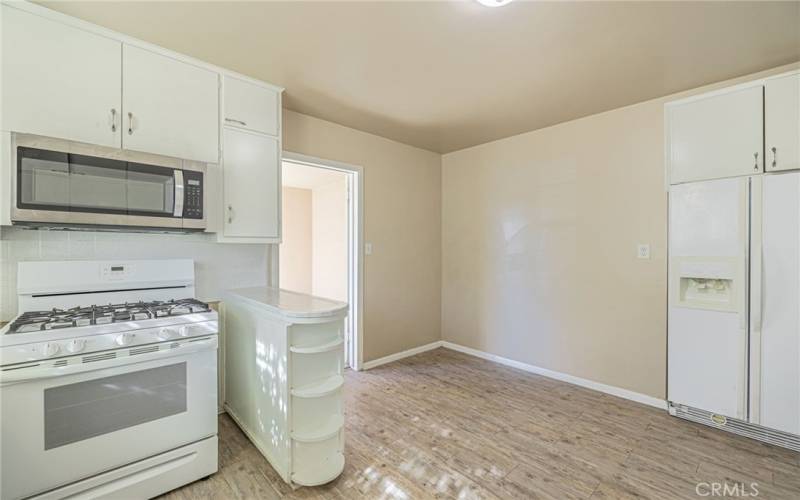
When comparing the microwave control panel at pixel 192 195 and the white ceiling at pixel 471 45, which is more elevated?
the white ceiling at pixel 471 45

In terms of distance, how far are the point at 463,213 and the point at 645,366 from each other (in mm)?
2254

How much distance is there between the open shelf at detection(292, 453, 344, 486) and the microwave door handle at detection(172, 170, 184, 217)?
5.21ft

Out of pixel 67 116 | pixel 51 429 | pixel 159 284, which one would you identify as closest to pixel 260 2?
pixel 67 116

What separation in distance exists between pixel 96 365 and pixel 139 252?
870mm

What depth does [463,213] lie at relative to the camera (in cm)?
408

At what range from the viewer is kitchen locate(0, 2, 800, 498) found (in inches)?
64.5

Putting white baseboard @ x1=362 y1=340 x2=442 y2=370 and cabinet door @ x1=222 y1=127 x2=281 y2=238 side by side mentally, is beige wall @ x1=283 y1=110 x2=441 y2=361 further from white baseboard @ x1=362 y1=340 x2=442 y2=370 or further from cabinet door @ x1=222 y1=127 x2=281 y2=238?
cabinet door @ x1=222 y1=127 x2=281 y2=238

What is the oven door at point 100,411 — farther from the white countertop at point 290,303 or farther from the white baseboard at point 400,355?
the white baseboard at point 400,355

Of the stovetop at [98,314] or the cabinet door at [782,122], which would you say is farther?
the cabinet door at [782,122]

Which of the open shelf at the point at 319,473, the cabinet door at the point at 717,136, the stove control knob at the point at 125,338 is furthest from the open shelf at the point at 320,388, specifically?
the cabinet door at the point at 717,136

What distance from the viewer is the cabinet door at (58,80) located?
1.63 m

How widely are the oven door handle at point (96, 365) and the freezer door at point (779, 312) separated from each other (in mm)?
3332

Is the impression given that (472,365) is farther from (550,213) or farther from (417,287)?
(550,213)

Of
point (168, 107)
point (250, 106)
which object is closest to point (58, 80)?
point (168, 107)
